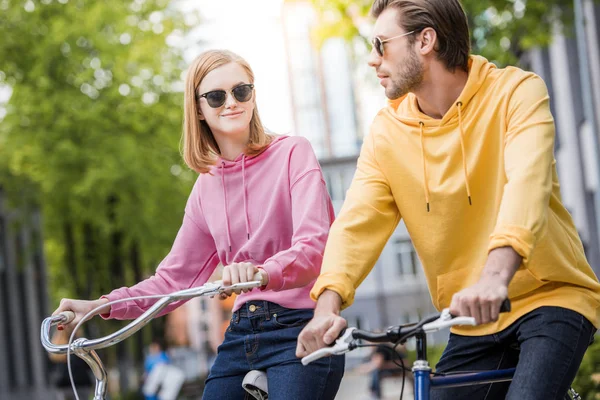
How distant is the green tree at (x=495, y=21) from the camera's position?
1512 centimetres

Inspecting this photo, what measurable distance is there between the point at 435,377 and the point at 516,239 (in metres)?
0.55

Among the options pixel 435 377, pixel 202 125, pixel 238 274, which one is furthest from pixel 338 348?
pixel 202 125

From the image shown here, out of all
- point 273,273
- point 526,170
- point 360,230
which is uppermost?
point 526,170

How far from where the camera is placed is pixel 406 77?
127 inches

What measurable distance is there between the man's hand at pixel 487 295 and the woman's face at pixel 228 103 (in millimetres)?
1440

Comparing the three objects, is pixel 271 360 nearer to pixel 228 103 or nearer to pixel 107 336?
pixel 107 336

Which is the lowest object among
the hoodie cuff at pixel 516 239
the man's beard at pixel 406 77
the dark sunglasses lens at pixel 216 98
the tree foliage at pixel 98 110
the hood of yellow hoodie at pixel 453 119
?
the hoodie cuff at pixel 516 239

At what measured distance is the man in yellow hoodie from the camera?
2916 millimetres

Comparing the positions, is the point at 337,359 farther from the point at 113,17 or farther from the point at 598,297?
the point at 113,17

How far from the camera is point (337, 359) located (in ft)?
11.1

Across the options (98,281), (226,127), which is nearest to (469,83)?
(226,127)

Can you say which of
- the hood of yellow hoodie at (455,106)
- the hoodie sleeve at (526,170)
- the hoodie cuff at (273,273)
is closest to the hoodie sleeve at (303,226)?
the hoodie cuff at (273,273)

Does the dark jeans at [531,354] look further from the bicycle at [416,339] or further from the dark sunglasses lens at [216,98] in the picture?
the dark sunglasses lens at [216,98]

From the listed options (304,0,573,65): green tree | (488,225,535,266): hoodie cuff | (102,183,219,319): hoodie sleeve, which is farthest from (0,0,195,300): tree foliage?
(488,225,535,266): hoodie cuff
